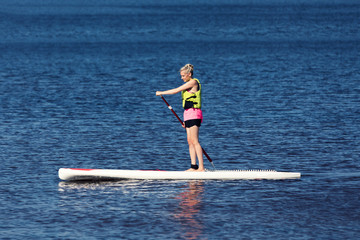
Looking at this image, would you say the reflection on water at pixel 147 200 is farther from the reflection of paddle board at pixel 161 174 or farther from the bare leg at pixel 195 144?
the bare leg at pixel 195 144

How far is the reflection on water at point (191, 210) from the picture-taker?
38.9 feet

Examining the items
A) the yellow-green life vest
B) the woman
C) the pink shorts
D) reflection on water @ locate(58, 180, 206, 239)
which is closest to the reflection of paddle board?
reflection on water @ locate(58, 180, 206, 239)

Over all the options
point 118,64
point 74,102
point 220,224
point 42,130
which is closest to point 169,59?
point 118,64

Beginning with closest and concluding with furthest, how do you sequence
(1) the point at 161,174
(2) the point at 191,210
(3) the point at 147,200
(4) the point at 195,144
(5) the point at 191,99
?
(2) the point at 191,210 → (3) the point at 147,200 → (1) the point at 161,174 → (5) the point at 191,99 → (4) the point at 195,144

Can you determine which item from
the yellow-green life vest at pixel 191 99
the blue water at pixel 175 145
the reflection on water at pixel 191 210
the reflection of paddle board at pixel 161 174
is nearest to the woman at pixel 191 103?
the yellow-green life vest at pixel 191 99

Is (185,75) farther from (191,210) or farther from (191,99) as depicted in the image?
(191,210)

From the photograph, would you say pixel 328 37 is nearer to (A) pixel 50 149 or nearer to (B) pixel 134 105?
(B) pixel 134 105

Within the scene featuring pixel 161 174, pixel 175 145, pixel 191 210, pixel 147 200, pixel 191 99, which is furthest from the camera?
pixel 175 145

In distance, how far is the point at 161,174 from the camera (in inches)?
606

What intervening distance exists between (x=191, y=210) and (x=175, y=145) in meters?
6.64

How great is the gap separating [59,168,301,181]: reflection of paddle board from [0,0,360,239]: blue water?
171 mm

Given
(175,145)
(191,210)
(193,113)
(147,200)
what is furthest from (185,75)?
(175,145)

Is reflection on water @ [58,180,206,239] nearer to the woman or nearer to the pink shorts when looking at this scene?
the woman

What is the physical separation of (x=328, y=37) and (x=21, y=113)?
49.5 m
